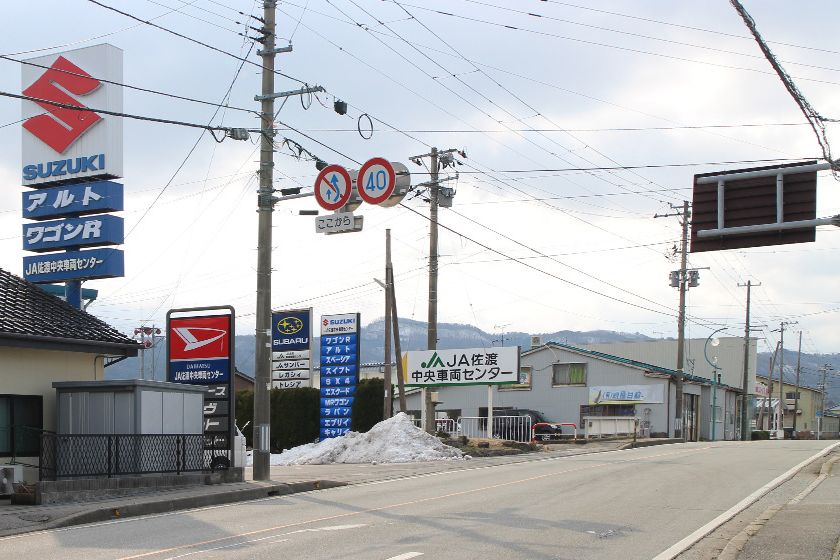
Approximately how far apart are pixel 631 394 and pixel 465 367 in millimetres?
23242

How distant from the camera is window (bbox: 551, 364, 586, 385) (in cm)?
Answer: 6431

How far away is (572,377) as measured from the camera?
64562mm

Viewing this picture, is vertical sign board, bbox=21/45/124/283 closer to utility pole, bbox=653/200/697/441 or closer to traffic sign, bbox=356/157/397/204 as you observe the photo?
traffic sign, bbox=356/157/397/204

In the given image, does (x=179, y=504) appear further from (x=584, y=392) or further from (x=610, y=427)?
(x=584, y=392)

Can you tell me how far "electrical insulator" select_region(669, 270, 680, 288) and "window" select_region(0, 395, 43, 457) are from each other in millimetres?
43952

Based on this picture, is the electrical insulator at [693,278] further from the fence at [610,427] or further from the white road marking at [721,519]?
the white road marking at [721,519]

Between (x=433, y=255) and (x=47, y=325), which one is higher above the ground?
(x=433, y=255)

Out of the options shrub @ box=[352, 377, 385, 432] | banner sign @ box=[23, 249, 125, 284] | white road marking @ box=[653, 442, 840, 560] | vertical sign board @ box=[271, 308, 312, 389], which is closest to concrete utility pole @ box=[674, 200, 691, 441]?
shrub @ box=[352, 377, 385, 432]

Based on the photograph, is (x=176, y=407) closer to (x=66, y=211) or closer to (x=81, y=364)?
(x=81, y=364)

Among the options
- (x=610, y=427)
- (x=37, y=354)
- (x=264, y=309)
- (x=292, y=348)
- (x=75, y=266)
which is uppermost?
(x=75, y=266)

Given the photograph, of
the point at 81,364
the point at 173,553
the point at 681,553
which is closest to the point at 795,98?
the point at 681,553

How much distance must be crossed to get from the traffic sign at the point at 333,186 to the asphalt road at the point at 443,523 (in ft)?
21.1

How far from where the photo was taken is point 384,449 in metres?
33.8

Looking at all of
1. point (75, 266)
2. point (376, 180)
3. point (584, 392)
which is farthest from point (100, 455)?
point (584, 392)
